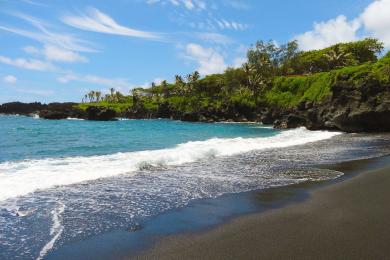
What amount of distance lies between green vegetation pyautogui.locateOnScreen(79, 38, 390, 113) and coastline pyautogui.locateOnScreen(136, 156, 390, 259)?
194 ft

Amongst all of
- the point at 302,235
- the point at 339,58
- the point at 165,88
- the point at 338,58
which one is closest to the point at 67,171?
the point at 302,235

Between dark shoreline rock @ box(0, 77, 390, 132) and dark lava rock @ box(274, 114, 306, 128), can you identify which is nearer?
dark shoreline rock @ box(0, 77, 390, 132)

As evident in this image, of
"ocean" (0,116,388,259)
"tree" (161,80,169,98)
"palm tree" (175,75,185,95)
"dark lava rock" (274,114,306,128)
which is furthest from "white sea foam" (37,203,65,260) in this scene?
"tree" (161,80,169,98)

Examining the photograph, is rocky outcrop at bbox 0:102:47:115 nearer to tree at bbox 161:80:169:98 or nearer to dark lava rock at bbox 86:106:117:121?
tree at bbox 161:80:169:98

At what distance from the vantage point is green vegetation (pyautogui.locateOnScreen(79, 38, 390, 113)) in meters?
86.2

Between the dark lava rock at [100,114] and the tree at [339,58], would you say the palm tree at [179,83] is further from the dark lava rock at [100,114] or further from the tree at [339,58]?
the tree at [339,58]

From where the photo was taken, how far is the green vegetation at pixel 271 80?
86.2m

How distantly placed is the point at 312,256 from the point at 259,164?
12500 millimetres

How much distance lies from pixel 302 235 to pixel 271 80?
310 feet

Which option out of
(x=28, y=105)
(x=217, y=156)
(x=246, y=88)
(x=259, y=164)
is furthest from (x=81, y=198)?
(x=28, y=105)

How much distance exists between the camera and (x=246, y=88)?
103062 mm

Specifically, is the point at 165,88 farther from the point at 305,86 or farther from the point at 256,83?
the point at 305,86

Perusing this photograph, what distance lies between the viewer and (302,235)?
26.7 feet

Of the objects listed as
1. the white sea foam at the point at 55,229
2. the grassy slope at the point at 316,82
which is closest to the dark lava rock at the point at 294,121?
the grassy slope at the point at 316,82
